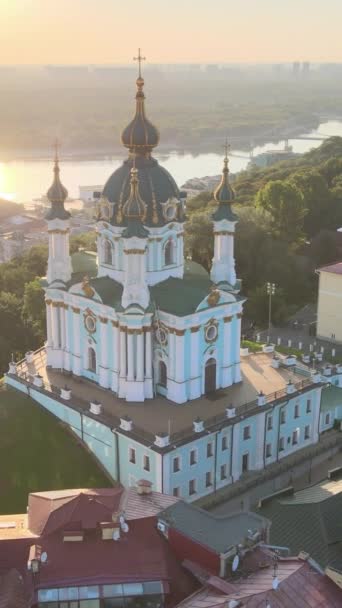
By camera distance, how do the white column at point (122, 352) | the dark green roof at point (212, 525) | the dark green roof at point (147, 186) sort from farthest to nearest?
the dark green roof at point (147, 186) → the white column at point (122, 352) → the dark green roof at point (212, 525)

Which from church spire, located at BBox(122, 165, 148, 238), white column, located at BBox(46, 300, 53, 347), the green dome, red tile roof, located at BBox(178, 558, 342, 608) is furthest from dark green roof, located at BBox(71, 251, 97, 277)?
red tile roof, located at BBox(178, 558, 342, 608)

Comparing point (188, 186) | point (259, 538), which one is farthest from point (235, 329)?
point (188, 186)

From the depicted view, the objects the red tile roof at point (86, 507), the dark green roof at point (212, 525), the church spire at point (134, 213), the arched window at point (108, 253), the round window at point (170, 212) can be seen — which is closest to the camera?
the dark green roof at point (212, 525)

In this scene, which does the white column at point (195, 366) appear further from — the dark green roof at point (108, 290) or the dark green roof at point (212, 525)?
the dark green roof at point (212, 525)

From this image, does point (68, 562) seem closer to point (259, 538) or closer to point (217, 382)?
point (259, 538)

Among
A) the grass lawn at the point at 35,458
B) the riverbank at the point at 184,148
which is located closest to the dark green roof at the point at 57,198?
the grass lawn at the point at 35,458
